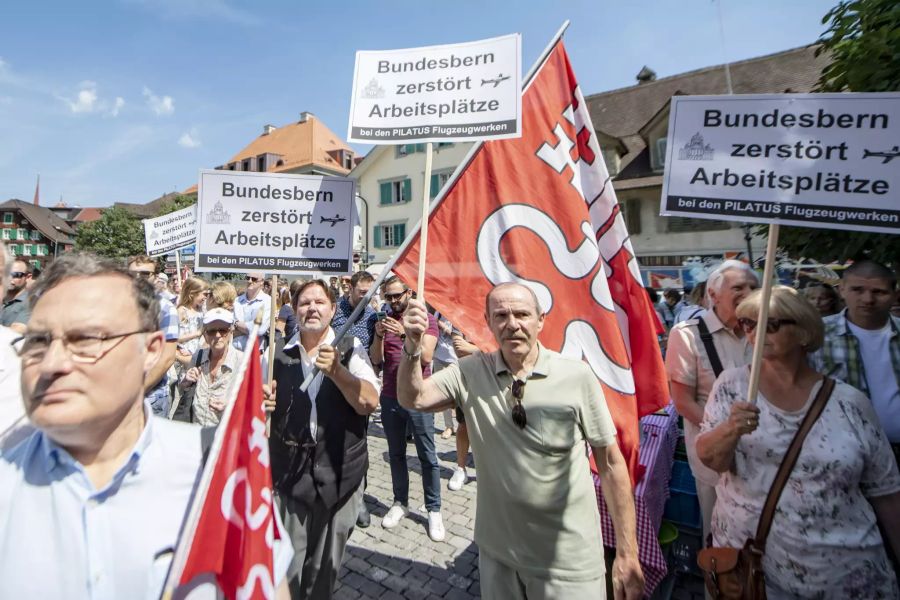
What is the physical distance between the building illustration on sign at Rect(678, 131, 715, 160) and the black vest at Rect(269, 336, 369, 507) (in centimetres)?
212

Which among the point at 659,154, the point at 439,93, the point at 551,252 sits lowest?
the point at 551,252

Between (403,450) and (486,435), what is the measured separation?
2.40 metres

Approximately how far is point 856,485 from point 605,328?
4.28 feet

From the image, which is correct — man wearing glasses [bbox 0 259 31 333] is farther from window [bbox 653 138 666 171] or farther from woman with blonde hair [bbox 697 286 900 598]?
window [bbox 653 138 666 171]

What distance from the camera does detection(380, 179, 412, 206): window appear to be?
2886 cm

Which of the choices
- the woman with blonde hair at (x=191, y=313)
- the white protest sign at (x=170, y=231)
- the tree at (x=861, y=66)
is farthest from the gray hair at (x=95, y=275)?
the tree at (x=861, y=66)

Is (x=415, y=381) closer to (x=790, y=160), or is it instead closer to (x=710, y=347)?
(x=710, y=347)

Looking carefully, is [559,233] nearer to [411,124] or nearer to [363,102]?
[411,124]

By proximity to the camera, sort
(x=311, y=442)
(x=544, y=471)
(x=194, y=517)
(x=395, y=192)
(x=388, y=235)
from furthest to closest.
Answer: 1. (x=388, y=235)
2. (x=395, y=192)
3. (x=311, y=442)
4. (x=544, y=471)
5. (x=194, y=517)

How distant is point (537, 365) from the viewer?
2.15 m

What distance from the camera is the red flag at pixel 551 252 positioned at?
9.49ft

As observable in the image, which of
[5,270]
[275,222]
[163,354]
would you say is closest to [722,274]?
[275,222]

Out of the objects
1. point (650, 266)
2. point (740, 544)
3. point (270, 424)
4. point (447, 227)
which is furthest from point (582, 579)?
point (650, 266)

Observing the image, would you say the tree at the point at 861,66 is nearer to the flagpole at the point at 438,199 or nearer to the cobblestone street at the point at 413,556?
the flagpole at the point at 438,199
